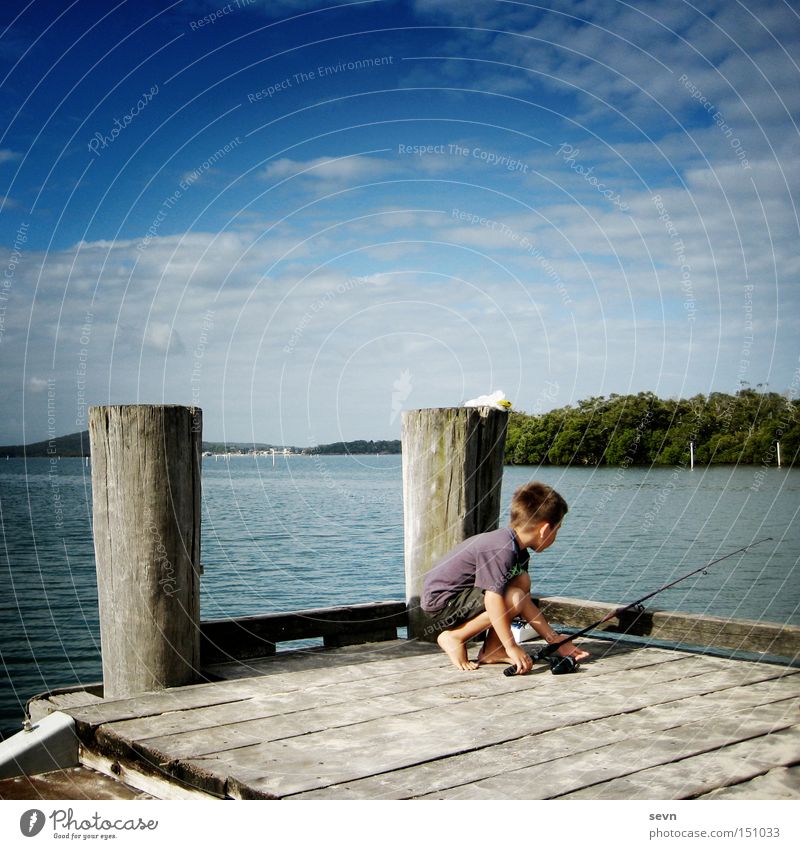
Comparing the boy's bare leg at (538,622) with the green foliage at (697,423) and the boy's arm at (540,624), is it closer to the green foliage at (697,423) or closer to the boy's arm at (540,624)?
the boy's arm at (540,624)

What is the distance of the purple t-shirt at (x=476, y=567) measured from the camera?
5223mm

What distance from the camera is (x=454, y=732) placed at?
4.04 metres

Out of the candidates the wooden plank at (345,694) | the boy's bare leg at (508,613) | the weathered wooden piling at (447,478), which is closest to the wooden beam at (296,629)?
the weathered wooden piling at (447,478)

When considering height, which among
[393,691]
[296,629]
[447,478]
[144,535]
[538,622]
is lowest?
[393,691]

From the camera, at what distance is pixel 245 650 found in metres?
5.62

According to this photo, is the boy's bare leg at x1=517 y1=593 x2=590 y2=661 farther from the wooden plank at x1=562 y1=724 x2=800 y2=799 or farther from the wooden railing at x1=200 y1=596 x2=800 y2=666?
the wooden plank at x1=562 y1=724 x2=800 y2=799

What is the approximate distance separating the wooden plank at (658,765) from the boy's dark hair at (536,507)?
1.54 m

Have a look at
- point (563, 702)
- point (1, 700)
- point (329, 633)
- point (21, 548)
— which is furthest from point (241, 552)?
point (563, 702)

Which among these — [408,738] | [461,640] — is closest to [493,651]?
[461,640]

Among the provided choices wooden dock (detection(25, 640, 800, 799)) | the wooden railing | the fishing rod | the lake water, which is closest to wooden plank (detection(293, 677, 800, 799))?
wooden dock (detection(25, 640, 800, 799))

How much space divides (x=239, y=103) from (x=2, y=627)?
1267 centimetres

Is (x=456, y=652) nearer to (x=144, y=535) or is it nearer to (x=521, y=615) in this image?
(x=521, y=615)

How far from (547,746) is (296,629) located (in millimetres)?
2428

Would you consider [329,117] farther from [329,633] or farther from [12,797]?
[12,797]
